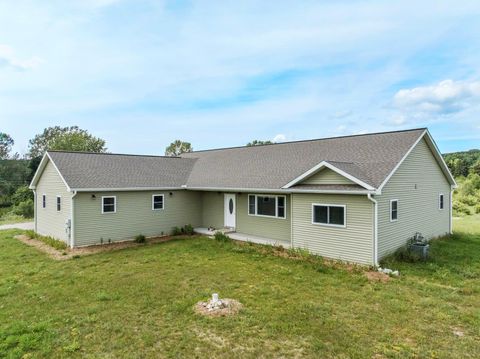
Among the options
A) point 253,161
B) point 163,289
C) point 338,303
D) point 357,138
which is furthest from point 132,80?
point 338,303

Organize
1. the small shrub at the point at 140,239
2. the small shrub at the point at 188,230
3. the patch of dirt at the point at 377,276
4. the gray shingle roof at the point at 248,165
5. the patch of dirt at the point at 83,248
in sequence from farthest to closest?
the small shrub at the point at 188,230, the small shrub at the point at 140,239, the patch of dirt at the point at 83,248, the gray shingle roof at the point at 248,165, the patch of dirt at the point at 377,276

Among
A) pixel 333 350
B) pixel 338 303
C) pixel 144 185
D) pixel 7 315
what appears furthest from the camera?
pixel 144 185

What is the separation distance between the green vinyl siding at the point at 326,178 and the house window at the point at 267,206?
209 centimetres

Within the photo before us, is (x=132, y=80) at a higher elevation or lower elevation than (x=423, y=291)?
higher

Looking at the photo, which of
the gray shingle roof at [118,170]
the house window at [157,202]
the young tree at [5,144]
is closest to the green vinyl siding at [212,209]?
the gray shingle roof at [118,170]

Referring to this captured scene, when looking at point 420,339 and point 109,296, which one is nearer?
point 420,339

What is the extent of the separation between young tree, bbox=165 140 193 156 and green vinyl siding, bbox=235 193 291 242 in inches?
1561

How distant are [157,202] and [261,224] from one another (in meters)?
5.34

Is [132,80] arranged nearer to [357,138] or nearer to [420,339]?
[357,138]

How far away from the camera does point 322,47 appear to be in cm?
1540

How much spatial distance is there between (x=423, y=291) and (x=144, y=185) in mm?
11751

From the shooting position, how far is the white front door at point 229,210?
1516cm

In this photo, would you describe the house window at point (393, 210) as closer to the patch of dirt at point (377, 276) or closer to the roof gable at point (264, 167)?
the roof gable at point (264, 167)

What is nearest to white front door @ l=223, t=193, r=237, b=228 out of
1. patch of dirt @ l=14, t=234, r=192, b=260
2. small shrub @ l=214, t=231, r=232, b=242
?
small shrub @ l=214, t=231, r=232, b=242
